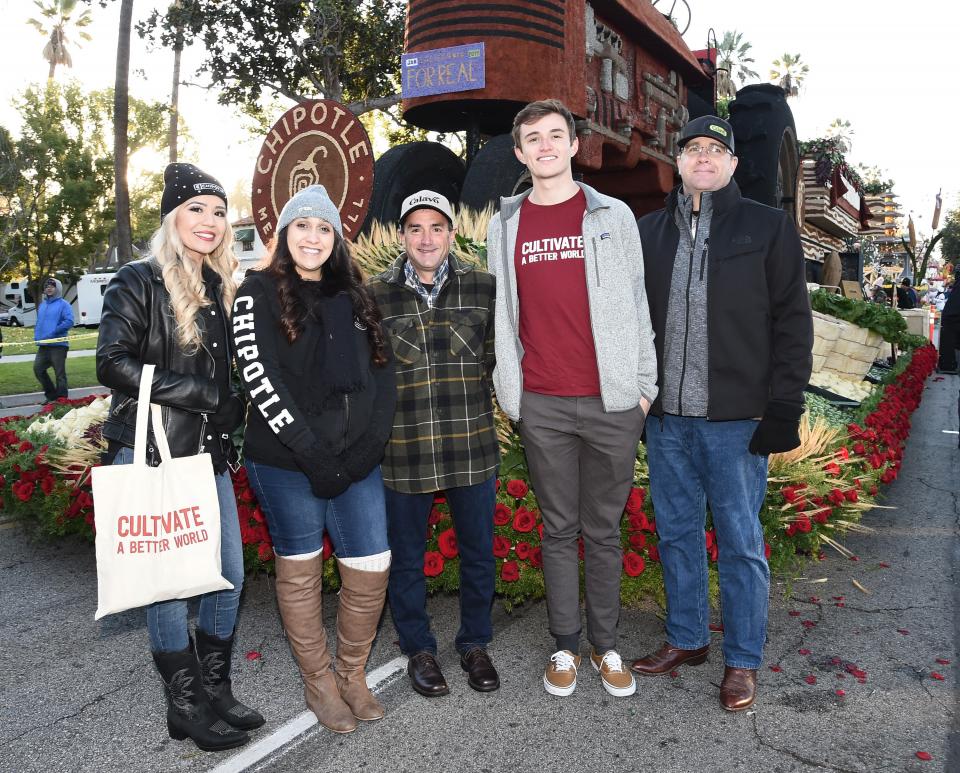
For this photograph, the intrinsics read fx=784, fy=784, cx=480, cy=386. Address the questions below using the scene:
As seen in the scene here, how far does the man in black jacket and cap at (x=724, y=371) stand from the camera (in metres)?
2.84

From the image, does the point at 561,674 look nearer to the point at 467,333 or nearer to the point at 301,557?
the point at 301,557

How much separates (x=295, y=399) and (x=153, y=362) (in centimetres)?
47

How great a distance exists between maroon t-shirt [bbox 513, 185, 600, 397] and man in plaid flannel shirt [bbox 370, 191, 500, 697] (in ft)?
0.73

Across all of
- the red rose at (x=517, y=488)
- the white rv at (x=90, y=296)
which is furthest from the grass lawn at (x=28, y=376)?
the white rv at (x=90, y=296)

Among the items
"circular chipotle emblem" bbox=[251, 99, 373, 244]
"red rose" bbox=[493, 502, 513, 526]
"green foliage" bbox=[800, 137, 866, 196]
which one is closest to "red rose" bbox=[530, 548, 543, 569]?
"red rose" bbox=[493, 502, 513, 526]

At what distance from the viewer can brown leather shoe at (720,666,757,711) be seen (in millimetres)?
2912

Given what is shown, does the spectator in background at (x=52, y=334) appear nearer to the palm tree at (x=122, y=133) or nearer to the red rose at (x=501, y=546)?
the palm tree at (x=122, y=133)

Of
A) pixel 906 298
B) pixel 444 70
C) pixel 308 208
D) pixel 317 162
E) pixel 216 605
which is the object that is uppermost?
pixel 444 70

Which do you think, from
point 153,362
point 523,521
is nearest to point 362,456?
point 153,362

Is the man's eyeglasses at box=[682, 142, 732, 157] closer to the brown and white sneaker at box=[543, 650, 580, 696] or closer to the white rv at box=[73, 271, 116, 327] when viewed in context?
the brown and white sneaker at box=[543, 650, 580, 696]

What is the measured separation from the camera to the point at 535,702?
3023 millimetres

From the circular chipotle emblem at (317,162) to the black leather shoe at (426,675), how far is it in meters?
3.11

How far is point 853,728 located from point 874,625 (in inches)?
42.7

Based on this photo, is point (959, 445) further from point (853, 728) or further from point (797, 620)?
point (853, 728)
